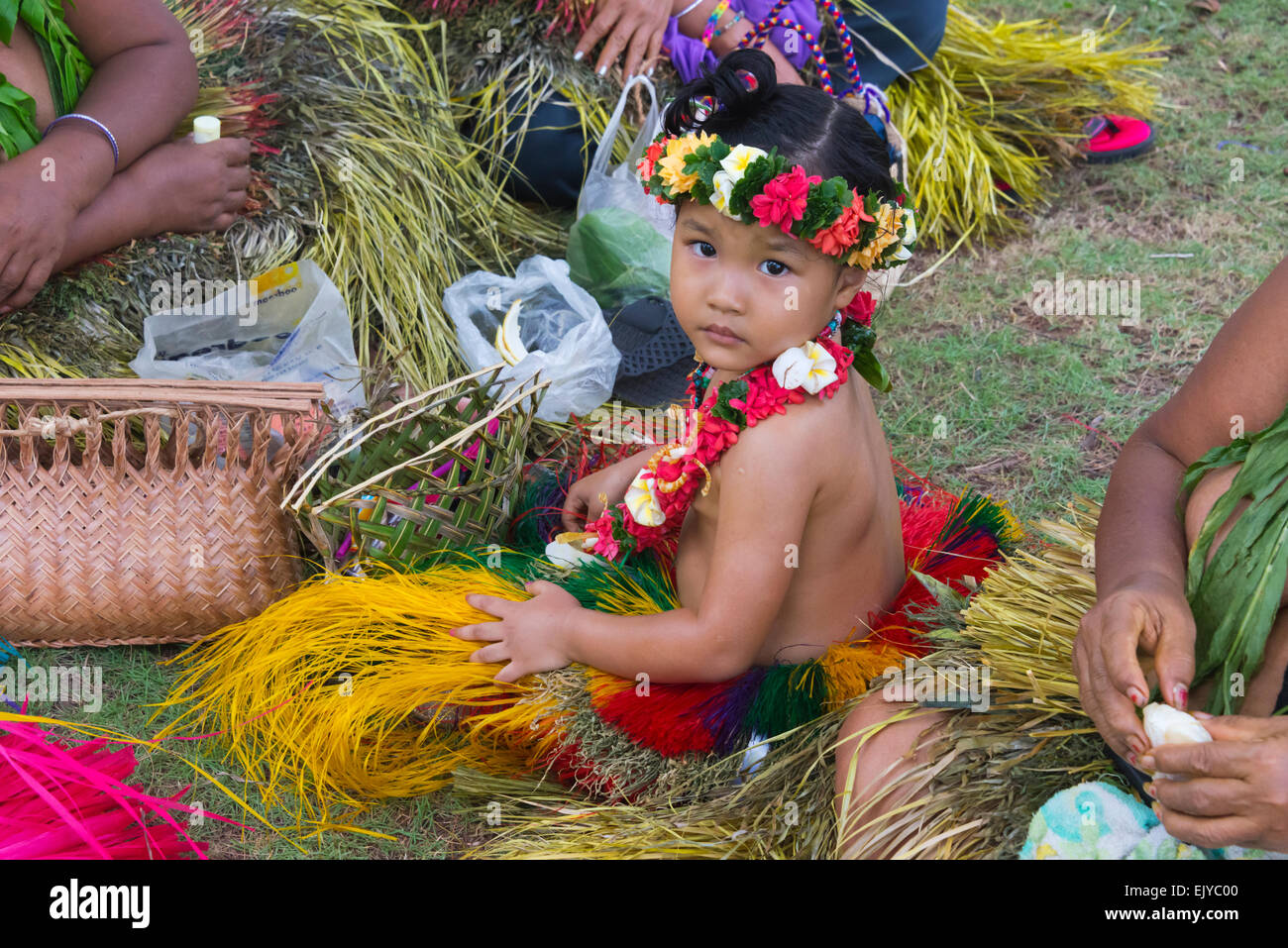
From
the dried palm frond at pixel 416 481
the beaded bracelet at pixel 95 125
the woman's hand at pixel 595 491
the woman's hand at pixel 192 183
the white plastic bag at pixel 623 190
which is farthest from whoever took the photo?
the white plastic bag at pixel 623 190

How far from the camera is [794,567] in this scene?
1941 millimetres

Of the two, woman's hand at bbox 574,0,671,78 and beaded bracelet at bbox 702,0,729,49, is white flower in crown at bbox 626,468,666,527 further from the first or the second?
beaded bracelet at bbox 702,0,729,49

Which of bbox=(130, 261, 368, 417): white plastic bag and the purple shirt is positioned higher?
the purple shirt

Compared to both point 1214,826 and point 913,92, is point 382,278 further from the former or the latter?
point 1214,826

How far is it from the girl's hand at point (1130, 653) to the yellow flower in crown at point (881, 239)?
0.66m

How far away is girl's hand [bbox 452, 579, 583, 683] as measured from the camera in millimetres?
2020

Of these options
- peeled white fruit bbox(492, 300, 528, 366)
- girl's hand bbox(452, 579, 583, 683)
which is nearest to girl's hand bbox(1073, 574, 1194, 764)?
girl's hand bbox(452, 579, 583, 683)

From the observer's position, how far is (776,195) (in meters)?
1.72

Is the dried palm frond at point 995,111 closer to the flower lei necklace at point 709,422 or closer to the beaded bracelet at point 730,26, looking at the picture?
the beaded bracelet at point 730,26

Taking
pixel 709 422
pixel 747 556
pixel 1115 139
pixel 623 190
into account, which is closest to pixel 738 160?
pixel 709 422

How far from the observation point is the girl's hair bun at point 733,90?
6.10 feet

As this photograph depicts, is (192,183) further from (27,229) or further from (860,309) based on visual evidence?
(860,309)

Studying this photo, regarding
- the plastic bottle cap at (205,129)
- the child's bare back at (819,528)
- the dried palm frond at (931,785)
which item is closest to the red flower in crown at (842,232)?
the child's bare back at (819,528)

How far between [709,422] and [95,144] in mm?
1638
